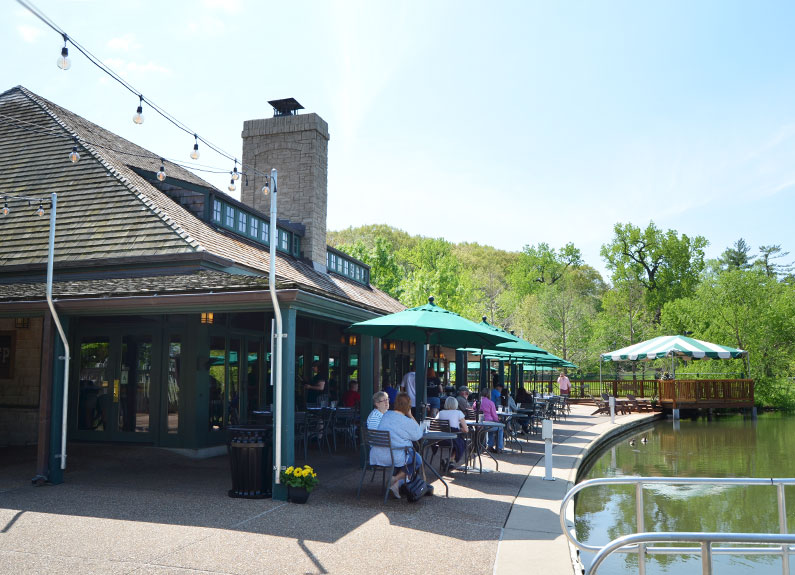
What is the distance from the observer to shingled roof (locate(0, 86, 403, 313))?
12.5 meters

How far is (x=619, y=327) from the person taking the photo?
45469mm

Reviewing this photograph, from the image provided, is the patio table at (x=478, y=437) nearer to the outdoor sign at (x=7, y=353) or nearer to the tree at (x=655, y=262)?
the outdoor sign at (x=7, y=353)

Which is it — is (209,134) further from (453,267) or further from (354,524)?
(453,267)

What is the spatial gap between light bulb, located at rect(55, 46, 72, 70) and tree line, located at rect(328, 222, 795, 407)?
35.8 m

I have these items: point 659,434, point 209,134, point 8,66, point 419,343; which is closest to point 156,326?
point 209,134

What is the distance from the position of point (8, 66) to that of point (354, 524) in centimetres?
598

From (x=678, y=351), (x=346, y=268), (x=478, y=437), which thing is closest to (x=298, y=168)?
(x=346, y=268)

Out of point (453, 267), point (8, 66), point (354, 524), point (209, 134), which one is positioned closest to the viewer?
point (8, 66)

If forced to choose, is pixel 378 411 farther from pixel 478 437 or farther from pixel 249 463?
pixel 478 437

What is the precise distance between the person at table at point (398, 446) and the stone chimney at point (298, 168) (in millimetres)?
11026

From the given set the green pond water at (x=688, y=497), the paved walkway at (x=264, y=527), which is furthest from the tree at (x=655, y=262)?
the paved walkway at (x=264, y=527)

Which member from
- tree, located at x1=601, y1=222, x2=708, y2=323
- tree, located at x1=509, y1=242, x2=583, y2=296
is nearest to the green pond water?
tree, located at x1=601, y1=222, x2=708, y2=323

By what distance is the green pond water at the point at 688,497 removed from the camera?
25.5 feet

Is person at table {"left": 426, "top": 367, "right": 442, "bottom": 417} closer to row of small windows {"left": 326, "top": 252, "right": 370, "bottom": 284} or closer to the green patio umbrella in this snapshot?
the green patio umbrella
